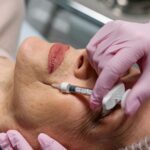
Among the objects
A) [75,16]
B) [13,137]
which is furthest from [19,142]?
[75,16]

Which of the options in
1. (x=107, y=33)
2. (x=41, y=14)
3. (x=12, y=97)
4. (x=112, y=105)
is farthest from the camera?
(x=41, y=14)

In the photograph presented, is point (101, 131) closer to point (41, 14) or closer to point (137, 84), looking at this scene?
point (137, 84)

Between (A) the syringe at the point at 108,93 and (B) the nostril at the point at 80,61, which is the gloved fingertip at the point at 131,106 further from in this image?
(B) the nostril at the point at 80,61

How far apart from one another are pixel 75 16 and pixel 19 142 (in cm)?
138

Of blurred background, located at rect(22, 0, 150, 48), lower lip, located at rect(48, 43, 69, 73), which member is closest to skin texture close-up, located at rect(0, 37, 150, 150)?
lower lip, located at rect(48, 43, 69, 73)

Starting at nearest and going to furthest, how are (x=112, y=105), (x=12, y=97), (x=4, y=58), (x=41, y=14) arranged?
(x=112, y=105)
(x=12, y=97)
(x=4, y=58)
(x=41, y=14)

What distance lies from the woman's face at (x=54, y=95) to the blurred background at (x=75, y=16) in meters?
0.90

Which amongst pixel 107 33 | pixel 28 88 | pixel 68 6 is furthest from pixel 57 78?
pixel 68 6

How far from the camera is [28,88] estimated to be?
1.08 m

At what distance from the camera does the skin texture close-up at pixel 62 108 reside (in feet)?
3.30

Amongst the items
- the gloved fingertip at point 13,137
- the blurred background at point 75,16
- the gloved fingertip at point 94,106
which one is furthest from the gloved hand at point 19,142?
the blurred background at point 75,16

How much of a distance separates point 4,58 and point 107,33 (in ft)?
1.63

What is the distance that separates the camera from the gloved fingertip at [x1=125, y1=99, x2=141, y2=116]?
92 cm

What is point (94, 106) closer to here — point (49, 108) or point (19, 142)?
point (49, 108)
